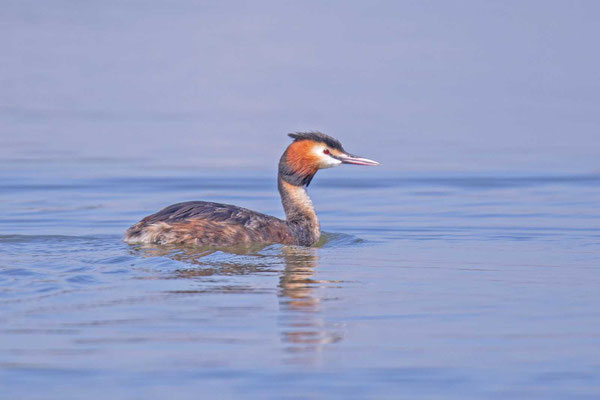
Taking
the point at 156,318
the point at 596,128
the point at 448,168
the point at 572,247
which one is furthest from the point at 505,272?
the point at 596,128

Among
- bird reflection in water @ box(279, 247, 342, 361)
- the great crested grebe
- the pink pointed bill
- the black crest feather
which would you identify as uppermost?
the black crest feather

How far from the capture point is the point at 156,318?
6828 mm

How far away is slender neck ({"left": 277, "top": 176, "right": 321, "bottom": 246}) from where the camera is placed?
1062 cm

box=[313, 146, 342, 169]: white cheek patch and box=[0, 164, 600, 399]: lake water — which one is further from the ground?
box=[313, 146, 342, 169]: white cheek patch

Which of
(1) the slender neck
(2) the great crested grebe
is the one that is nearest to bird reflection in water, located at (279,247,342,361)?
(2) the great crested grebe

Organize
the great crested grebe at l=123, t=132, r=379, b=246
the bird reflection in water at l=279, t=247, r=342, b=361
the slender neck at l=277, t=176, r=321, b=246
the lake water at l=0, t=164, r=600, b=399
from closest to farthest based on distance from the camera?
the lake water at l=0, t=164, r=600, b=399 → the bird reflection in water at l=279, t=247, r=342, b=361 → the great crested grebe at l=123, t=132, r=379, b=246 → the slender neck at l=277, t=176, r=321, b=246

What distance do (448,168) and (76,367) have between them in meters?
9.98

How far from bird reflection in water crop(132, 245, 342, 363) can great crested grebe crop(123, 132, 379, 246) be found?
0.44ft

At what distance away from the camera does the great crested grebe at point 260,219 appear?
983 cm

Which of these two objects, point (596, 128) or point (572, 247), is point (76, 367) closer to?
point (572, 247)

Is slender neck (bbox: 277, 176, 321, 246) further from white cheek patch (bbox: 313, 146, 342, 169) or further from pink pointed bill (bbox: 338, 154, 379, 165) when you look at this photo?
pink pointed bill (bbox: 338, 154, 379, 165)

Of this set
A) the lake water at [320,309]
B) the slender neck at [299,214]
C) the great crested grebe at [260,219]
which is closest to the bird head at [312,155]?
the great crested grebe at [260,219]

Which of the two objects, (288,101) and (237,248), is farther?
(288,101)

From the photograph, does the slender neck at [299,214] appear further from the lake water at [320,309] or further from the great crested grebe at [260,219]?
the lake water at [320,309]
